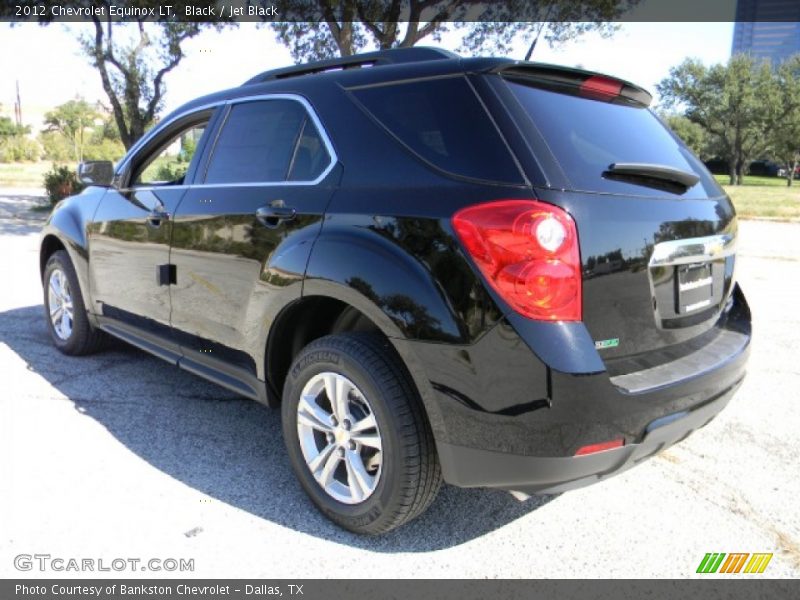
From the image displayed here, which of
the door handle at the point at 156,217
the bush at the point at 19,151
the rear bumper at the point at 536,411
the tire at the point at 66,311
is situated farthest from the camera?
the bush at the point at 19,151

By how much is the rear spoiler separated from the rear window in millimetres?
32

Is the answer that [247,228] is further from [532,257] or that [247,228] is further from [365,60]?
[532,257]

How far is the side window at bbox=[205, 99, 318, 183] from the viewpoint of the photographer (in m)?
2.91

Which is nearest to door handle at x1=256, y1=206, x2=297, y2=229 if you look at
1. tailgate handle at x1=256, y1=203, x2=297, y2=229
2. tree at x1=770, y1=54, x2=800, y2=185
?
tailgate handle at x1=256, y1=203, x2=297, y2=229

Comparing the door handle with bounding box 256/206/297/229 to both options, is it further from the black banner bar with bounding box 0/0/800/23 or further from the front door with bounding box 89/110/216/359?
the black banner bar with bounding box 0/0/800/23

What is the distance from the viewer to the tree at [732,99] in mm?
52844

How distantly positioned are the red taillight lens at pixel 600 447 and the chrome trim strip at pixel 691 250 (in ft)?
2.14

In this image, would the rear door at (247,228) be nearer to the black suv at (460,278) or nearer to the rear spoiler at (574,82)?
the black suv at (460,278)

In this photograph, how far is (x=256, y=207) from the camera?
296cm

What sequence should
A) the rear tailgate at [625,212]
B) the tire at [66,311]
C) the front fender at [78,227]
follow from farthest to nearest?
1. the tire at [66,311]
2. the front fender at [78,227]
3. the rear tailgate at [625,212]

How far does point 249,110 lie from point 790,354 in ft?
14.9

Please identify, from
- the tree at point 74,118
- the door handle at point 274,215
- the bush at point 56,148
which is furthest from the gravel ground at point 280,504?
the tree at point 74,118

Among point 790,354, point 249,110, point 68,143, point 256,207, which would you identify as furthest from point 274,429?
point 68,143

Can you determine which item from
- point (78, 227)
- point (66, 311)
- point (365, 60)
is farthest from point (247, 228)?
point (66, 311)
